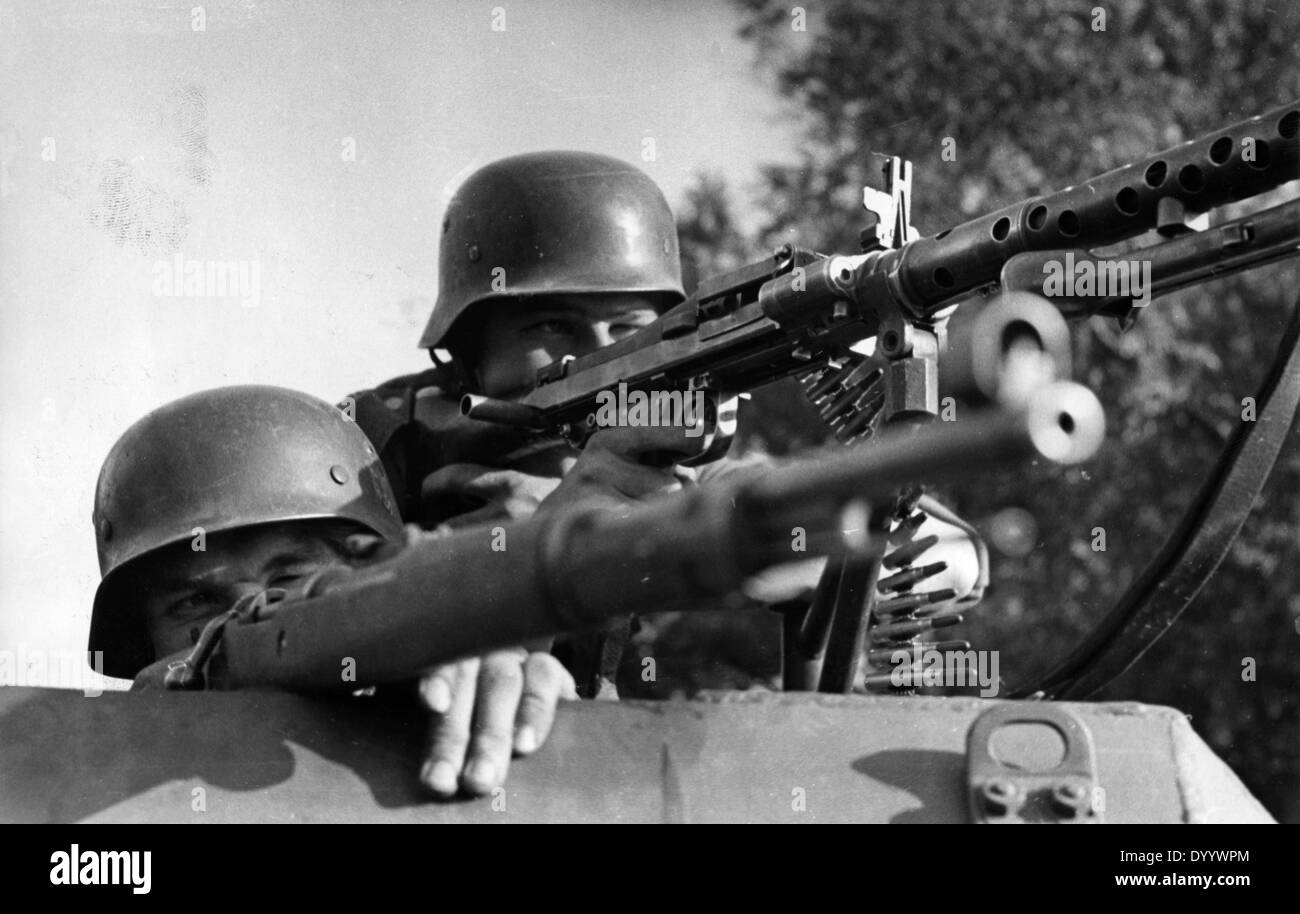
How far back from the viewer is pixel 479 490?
5305 mm

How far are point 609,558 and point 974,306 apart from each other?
0.97m

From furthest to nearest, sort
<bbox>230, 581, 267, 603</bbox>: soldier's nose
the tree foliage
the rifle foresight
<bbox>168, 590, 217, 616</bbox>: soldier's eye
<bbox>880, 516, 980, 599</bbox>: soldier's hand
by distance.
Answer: the tree foliage < <bbox>880, 516, 980, 599</bbox>: soldier's hand < <bbox>168, 590, 217, 616</bbox>: soldier's eye < <bbox>230, 581, 267, 603</bbox>: soldier's nose < the rifle foresight

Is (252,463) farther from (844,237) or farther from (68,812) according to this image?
(844,237)

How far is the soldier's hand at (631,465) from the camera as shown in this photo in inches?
188

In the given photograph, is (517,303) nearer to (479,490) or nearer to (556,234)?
(556,234)

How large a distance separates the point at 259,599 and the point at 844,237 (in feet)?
25.7

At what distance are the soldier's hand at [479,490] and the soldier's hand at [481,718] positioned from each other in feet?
7.00

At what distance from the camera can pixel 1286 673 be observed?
10.5 metres

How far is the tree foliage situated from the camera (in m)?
10.4

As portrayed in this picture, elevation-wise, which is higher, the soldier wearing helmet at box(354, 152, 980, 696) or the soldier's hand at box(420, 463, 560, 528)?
the soldier wearing helmet at box(354, 152, 980, 696)

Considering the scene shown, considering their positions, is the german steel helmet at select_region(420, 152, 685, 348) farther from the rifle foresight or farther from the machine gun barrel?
the machine gun barrel

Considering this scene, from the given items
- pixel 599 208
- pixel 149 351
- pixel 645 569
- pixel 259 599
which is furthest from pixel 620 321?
pixel 645 569

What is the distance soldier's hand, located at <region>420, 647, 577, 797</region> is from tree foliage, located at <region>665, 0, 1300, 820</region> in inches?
289

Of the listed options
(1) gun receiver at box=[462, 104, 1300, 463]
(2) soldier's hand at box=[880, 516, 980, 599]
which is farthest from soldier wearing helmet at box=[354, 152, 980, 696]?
(2) soldier's hand at box=[880, 516, 980, 599]
